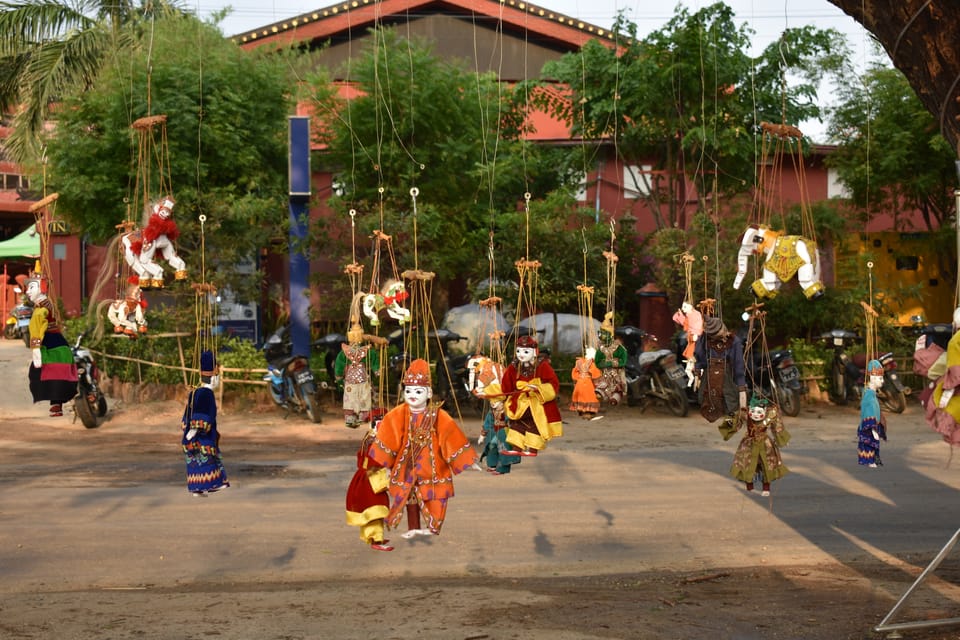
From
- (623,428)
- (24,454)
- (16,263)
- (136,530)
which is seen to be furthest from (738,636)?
(16,263)

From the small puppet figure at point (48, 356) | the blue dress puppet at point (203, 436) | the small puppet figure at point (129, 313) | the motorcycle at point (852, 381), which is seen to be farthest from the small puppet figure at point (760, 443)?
the motorcycle at point (852, 381)

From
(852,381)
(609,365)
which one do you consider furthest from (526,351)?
(852,381)

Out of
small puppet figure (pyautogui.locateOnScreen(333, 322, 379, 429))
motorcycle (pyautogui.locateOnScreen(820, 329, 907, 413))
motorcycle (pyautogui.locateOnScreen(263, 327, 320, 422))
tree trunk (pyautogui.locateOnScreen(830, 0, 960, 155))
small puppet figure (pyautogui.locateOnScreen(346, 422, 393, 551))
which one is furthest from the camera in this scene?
motorcycle (pyautogui.locateOnScreen(820, 329, 907, 413))

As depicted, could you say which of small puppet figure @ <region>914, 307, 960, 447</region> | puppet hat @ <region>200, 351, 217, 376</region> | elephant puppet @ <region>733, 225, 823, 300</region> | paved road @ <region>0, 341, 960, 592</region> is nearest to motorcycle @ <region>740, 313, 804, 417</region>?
paved road @ <region>0, 341, 960, 592</region>

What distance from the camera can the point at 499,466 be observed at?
8.36 m

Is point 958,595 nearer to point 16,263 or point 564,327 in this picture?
point 564,327

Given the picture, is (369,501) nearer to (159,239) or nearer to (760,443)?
(159,239)

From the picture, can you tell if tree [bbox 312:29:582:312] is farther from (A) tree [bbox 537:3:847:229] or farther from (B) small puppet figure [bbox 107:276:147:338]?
(B) small puppet figure [bbox 107:276:147:338]

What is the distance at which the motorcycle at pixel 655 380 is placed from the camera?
15.9 metres

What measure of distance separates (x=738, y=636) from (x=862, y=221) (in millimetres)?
14784

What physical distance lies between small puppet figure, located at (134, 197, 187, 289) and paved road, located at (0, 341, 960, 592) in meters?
2.27

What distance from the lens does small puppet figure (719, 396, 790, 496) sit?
8.38 meters

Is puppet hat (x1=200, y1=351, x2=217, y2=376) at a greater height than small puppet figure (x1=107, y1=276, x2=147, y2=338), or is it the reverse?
small puppet figure (x1=107, y1=276, x2=147, y2=338)

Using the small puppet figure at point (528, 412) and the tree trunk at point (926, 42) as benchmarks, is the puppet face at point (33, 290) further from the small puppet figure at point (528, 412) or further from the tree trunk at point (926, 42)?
the tree trunk at point (926, 42)
